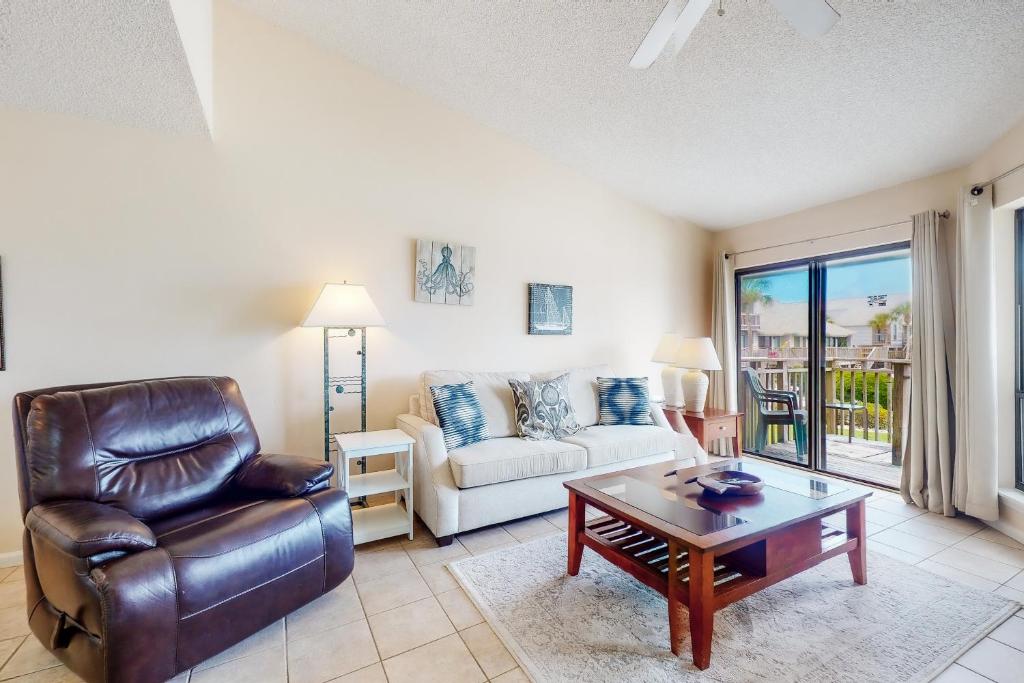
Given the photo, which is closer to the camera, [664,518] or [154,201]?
[664,518]

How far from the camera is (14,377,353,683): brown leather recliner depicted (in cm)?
142

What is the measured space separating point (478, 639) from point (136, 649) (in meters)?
1.11

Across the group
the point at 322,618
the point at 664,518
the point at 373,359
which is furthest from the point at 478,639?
the point at 373,359

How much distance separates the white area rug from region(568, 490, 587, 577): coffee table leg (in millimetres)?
68

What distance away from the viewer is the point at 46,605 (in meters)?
1.61

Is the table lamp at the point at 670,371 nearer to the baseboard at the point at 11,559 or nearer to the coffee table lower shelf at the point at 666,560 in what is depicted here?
the coffee table lower shelf at the point at 666,560

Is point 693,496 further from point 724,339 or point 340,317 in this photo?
point 724,339

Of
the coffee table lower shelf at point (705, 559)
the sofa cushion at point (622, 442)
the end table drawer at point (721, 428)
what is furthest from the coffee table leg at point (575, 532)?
the end table drawer at point (721, 428)

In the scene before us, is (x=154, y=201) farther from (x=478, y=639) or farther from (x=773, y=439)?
(x=773, y=439)

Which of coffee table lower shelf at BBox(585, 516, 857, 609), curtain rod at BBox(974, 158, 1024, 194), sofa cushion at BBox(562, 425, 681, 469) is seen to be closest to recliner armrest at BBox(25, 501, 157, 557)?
coffee table lower shelf at BBox(585, 516, 857, 609)

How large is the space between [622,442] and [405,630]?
1821mm

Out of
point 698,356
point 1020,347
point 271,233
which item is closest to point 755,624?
point 698,356

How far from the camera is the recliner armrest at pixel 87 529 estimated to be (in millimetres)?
1408

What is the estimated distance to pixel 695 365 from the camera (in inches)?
153
